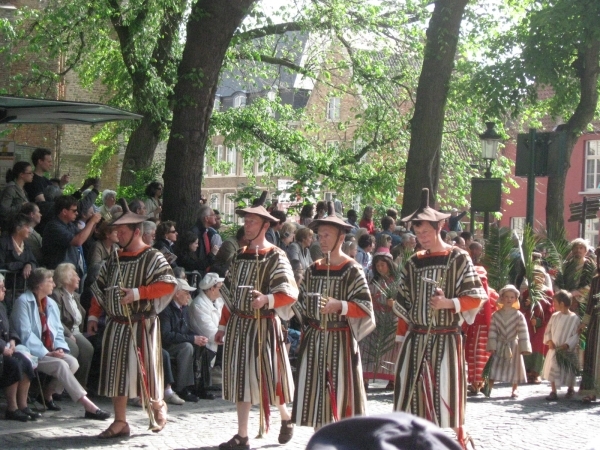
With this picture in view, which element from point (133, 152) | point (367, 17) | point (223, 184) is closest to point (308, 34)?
point (367, 17)

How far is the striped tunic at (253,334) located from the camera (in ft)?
29.0

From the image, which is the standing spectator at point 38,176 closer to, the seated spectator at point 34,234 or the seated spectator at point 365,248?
the seated spectator at point 34,234

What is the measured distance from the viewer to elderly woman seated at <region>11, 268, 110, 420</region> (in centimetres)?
980

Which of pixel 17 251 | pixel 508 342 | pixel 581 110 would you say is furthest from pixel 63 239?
pixel 581 110

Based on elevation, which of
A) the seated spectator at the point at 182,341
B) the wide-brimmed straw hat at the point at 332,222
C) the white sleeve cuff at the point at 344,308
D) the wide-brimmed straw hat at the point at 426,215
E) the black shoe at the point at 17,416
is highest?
the wide-brimmed straw hat at the point at 426,215

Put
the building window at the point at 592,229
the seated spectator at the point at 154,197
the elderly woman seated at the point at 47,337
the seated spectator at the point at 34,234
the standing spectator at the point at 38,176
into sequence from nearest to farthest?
the elderly woman seated at the point at 47,337 < the seated spectator at the point at 34,234 < the standing spectator at the point at 38,176 < the seated spectator at the point at 154,197 < the building window at the point at 592,229

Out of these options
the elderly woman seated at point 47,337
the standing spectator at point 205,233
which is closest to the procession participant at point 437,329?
the elderly woman seated at point 47,337

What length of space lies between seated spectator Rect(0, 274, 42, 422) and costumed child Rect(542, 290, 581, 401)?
613 cm

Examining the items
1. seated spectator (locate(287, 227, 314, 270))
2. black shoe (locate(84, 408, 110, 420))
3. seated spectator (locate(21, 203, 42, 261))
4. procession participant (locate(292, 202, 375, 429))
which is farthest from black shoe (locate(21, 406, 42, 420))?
seated spectator (locate(287, 227, 314, 270))

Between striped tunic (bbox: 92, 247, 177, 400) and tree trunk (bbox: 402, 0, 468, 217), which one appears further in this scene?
tree trunk (bbox: 402, 0, 468, 217)

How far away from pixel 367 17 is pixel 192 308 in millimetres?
12011

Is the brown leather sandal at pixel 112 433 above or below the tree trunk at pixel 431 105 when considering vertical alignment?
below

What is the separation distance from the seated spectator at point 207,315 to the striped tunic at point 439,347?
12.9 ft

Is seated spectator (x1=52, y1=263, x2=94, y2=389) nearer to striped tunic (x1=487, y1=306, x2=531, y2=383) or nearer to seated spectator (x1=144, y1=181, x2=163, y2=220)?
seated spectator (x1=144, y1=181, x2=163, y2=220)
